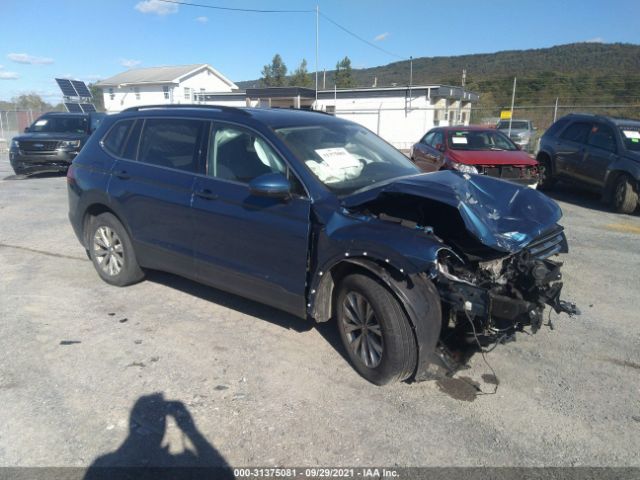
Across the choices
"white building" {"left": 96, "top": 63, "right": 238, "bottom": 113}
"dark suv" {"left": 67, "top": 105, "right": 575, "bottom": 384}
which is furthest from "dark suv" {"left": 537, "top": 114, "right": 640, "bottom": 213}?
"white building" {"left": 96, "top": 63, "right": 238, "bottom": 113}

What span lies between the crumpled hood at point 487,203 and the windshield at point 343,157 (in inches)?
15.0

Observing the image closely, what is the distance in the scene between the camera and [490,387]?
11.2 ft

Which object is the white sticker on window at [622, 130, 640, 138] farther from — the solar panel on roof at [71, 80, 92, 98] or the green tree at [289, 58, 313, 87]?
the green tree at [289, 58, 313, 87]

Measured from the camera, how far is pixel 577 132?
10.2m

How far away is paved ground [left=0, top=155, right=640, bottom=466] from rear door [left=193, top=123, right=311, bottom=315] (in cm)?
51

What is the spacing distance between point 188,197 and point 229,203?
522mm

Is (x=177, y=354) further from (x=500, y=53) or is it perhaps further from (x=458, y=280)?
(x=500, y=53)

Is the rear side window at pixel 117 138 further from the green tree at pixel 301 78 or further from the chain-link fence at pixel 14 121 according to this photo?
the green tree at pixel 301 78

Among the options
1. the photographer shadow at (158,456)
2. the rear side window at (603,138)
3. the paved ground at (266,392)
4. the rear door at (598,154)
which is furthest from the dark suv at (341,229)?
the rear side window at (603,138)

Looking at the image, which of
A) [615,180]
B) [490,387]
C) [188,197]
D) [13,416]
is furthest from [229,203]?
[615,180]

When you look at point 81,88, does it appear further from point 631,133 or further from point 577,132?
point 631,133

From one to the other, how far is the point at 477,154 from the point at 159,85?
48.0 meters

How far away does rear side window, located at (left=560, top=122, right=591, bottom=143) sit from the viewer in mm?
9969

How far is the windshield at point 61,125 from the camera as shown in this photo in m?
14.6
